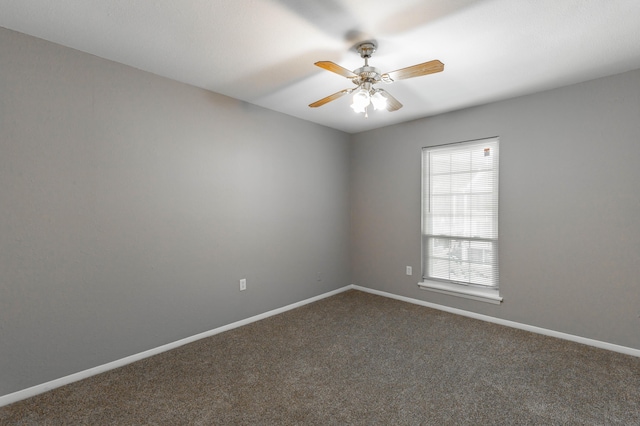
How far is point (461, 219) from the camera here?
3.73 metres

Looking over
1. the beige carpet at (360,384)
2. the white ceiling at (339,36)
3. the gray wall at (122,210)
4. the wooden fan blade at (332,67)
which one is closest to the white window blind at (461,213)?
the beige carpet at (360,384)

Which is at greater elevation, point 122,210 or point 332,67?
point 332,67

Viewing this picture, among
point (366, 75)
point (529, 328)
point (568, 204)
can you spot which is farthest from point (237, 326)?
point (568, 204)

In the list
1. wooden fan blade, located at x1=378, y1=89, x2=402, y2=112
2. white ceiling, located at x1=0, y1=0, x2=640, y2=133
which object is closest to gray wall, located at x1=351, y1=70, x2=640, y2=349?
white ceiling, located at x1=0, y1=0, x2=640, y2=133

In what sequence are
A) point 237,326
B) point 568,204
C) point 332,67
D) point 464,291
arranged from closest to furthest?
point 332,67
point 568,204
point 237,326
point 464,291

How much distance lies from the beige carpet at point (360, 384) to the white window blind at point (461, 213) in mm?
774

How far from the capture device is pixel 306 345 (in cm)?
287

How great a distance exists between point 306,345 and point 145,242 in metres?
1.75

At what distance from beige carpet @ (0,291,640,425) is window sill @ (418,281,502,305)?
353mm

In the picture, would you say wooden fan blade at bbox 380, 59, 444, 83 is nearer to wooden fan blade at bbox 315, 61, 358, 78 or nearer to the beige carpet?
wooden fan blade at bbox 315, 61, 358, 78

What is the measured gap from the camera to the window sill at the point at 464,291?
3.44 metres

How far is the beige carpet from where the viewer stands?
1.90 meters

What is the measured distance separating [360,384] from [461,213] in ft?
8.00

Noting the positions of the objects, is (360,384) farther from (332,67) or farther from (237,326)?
(332,67)
